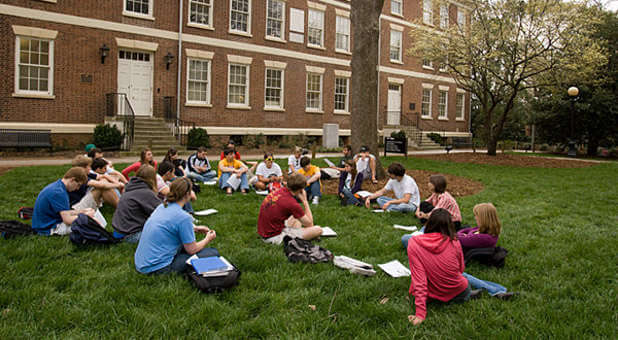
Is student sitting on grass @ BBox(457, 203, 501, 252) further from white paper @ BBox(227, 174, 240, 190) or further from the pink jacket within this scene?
white paper @ BBox(227, 174, 240, 190)

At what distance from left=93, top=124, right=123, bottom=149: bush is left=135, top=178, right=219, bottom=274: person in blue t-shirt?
13.7 meters

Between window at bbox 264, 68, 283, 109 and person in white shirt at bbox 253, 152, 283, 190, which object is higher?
window at bbox 264, 68, 283, 109

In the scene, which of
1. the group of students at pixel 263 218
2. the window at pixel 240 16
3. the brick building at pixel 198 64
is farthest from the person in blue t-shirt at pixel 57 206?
the window at pixel 240 16

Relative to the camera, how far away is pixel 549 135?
28.1 metres

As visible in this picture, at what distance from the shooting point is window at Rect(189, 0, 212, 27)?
20312 mm

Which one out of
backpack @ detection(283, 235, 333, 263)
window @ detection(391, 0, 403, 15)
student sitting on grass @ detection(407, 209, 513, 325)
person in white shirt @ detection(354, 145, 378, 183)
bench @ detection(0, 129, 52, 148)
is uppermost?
window @ detection(391, 0, 403, 15)

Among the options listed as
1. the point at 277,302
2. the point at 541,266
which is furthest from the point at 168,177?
the point at 541,266

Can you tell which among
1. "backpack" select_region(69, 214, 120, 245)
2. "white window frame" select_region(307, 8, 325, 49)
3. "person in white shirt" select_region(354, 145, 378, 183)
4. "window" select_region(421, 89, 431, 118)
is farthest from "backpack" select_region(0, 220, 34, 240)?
"window" select_region(421, 89, 431, 118)

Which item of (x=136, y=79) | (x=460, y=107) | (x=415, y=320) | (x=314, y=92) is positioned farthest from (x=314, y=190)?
(x=460, y=107)

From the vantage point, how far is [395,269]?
4887 mm

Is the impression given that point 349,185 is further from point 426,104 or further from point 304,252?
point 426,104

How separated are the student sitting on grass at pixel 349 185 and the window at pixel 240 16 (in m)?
13.8

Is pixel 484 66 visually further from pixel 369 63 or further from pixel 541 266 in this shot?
pixel 541 266

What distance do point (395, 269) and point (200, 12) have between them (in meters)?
19.1
